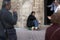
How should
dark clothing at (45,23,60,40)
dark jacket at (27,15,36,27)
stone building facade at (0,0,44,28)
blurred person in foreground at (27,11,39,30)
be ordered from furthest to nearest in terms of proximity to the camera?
stone building facade at (0,0,44,28), dark jacket at (27,15,36,27), blurred person in foreground at (27,11,39,30), dark clothing at (45,23,60,40)

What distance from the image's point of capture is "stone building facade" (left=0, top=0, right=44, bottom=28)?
51.5 feet

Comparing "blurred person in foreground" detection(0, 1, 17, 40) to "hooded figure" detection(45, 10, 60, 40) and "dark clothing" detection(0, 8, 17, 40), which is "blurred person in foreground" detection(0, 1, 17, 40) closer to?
"dark clothing" detection(0, 8, 17, 40)

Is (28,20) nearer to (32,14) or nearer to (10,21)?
(32,14)

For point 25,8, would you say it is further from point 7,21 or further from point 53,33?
point 53,33

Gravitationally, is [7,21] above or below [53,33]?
below

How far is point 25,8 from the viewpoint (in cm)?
1577

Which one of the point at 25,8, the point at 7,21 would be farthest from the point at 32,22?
the point at 7,21

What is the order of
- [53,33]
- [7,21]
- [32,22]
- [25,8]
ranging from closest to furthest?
[53,33], [7,21], [32,22], [25,8]

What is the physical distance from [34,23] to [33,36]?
2067 mm

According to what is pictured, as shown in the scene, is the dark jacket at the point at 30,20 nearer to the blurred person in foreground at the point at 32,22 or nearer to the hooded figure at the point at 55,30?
the blurred person in foreground at the point at 32,22

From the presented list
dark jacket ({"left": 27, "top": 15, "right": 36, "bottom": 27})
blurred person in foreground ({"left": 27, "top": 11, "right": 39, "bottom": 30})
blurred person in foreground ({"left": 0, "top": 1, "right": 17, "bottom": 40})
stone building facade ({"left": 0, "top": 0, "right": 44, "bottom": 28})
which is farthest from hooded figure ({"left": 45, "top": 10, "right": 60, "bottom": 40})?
stone building facade ({"left": 0, "top": 0, "right": 44, "bottom": 28})

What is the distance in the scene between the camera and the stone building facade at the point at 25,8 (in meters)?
15.7

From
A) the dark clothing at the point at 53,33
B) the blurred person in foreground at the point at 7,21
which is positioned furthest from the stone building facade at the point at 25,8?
the dark clothing at the point at 53,33

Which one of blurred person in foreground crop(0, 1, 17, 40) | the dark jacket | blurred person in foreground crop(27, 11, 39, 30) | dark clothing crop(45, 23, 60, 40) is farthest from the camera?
the dark jacket
